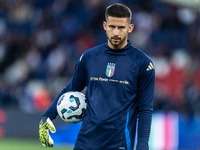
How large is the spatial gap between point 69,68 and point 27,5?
3673 mm

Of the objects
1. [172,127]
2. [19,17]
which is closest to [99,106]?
[172,127]

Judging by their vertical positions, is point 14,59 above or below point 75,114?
below

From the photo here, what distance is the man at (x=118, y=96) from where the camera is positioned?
4.16m

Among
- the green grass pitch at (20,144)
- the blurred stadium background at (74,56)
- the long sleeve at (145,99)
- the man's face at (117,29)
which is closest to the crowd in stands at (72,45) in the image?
the blurred stadium background at (74,56)

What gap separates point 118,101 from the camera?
13.7ft

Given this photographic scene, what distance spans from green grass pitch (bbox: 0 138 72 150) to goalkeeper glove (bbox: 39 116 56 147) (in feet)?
21.3

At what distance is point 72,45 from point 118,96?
10.7 metres

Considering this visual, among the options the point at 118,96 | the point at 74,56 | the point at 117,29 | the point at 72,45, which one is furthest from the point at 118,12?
the point at 72,45

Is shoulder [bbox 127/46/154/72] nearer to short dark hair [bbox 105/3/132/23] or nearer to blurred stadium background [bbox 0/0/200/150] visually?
short dark hair [bbox 105/3/132/23]

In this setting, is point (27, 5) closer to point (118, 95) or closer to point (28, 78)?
point (28, 78)

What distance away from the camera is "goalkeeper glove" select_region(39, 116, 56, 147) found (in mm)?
4297

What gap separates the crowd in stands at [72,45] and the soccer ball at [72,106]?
787cm

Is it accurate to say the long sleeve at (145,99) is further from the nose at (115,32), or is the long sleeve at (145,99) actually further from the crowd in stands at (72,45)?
the crowd in stands at (72,45)

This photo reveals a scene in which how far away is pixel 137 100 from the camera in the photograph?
14.2ft
